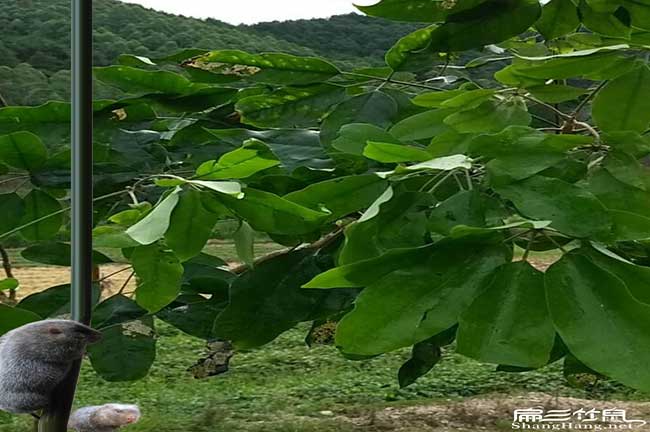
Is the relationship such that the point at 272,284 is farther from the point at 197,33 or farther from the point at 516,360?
the point at 197,33

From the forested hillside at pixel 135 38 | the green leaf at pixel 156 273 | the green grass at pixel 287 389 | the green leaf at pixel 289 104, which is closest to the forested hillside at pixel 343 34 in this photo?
the forested hillside at pixel 135 38

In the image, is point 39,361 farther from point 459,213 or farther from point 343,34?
point 343,34

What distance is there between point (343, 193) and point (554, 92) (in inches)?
6.1

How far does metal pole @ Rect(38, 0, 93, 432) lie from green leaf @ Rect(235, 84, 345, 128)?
16 centimetres

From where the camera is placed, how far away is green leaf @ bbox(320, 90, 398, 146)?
15.0 inches

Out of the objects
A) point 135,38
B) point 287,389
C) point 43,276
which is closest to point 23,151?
point 43,276

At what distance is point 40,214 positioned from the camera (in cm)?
43

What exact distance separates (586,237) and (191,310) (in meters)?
0.27

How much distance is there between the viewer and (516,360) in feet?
0.68

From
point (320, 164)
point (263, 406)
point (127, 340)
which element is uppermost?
point (320, 164)

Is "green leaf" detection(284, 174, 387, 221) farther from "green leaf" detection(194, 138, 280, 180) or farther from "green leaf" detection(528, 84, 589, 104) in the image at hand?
"green leaf" detection(528, 84, 589, 104)

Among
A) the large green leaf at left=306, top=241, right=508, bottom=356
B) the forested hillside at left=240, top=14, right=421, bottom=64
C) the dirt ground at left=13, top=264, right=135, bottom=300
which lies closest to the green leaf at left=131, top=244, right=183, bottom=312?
the large green leaf at left=306, top=241, right=508, bottom=356

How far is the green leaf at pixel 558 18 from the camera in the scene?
0.34 metres

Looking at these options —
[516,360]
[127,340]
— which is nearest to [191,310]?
[127,340]
